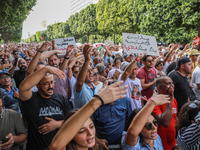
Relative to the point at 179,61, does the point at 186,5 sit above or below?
above

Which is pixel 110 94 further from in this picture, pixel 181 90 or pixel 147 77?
pixel 147 77

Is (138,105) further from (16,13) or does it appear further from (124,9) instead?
(124,9)

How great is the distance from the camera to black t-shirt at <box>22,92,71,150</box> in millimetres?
2479

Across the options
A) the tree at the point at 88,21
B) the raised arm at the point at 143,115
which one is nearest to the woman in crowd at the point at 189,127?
the raised arm at the point at 143,115

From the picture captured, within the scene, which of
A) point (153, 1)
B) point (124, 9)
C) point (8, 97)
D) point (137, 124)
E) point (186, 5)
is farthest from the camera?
point (124, 9)

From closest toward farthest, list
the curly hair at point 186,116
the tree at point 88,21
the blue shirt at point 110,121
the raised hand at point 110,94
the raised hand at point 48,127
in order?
the raised hand at point 110,94, the curly hair at point 186,116, the raised hand at point 48,127, the blue shirt at point 110,121, the tree at point 88,21

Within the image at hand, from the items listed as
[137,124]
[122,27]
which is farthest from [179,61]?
[122,27]

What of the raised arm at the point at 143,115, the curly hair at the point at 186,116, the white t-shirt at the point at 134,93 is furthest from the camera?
the white t-shirt at the point at 134,93

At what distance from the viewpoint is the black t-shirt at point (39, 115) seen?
248 centimetres

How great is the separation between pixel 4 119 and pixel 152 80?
3.42 metres

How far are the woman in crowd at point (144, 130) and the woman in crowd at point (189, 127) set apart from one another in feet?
0.95

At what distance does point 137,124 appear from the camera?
1778mm

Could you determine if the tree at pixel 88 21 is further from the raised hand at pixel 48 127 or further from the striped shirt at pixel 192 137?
the striped shirt at pixel 192 137

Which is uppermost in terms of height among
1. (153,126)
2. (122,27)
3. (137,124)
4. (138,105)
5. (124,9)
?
(124,9)
